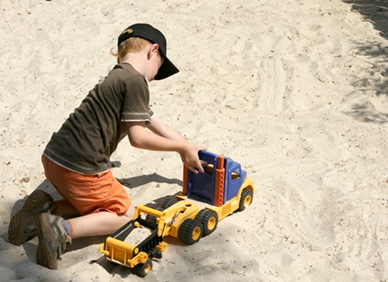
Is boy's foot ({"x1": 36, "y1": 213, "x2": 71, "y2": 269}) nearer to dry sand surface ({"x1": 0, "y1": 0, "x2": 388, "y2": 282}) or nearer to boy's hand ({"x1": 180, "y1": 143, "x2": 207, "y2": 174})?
dry sand surface ({"x1": 0, "y1": 0, "x2": 388, "y2": 282})

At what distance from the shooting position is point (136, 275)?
2.97 m

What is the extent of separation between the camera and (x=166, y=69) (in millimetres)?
3518

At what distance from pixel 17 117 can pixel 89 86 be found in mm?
836

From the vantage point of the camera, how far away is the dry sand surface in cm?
320

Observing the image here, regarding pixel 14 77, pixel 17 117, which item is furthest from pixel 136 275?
pixel 14 77

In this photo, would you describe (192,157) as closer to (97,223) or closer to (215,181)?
(215,181)

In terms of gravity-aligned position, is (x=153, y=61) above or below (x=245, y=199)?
above

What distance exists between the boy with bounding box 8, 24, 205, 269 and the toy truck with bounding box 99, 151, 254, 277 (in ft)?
0.55

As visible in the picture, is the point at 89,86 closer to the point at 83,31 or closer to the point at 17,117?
the point at 17,117

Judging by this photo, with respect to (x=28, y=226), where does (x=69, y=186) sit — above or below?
above

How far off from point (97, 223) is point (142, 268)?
396mm

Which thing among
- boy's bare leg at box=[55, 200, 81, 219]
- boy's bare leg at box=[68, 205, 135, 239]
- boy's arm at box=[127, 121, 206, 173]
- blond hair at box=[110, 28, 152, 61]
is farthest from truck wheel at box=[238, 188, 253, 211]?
blond hair at box=[110, 28, 152, 61]

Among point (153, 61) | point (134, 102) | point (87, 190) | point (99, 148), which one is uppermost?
point (153, 61)

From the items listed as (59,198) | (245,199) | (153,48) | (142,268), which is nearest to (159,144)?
(153,48)
